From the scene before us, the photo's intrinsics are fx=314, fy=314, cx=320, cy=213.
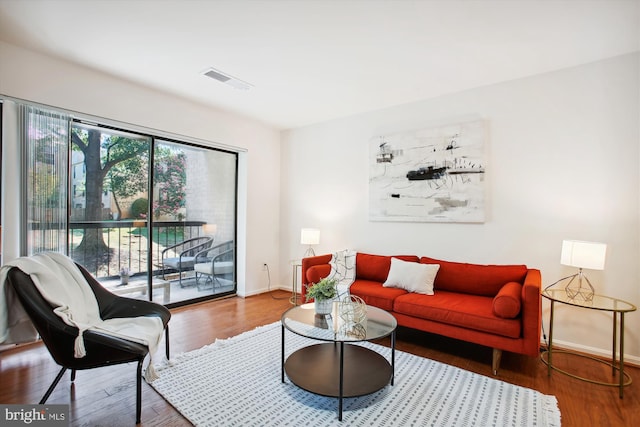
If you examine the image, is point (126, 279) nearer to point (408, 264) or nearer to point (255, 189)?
point (255, 189)

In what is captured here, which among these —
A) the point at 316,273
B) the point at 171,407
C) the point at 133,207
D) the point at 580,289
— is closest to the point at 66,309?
the point at 171,407

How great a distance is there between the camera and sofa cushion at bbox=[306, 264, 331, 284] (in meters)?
3.69

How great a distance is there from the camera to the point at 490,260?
3.38m

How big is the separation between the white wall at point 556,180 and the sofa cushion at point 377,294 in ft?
2.61

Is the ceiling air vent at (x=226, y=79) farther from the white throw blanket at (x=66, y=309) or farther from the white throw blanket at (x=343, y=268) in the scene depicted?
the white throw blanket at (x=343, y=268)

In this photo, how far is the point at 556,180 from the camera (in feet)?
9.99

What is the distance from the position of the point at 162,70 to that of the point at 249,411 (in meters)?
3.12

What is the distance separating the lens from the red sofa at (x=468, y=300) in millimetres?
2441

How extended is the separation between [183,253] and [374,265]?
2.54 meters

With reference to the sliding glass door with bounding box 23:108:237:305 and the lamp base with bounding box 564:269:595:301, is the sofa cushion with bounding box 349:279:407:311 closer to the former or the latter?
the lamp base with bounding box 564:269:595:301

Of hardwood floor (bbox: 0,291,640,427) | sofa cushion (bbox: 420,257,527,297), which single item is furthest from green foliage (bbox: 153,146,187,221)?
sofa cushion (bbox: 420,257,527,297)

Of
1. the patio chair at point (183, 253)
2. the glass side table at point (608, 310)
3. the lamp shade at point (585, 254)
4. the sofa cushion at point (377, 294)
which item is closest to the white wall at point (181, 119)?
the patio chair at point (183, 253)

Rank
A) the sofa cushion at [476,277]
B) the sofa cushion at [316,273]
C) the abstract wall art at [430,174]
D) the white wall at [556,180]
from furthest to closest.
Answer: the sofa cushion at [316,273] < the abstract wall art at [430,174] < the sofa cushion at [476,277] < the white wall at [556,180]

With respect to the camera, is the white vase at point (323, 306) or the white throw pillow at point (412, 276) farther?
the white throw pillow at point (412, 276)
